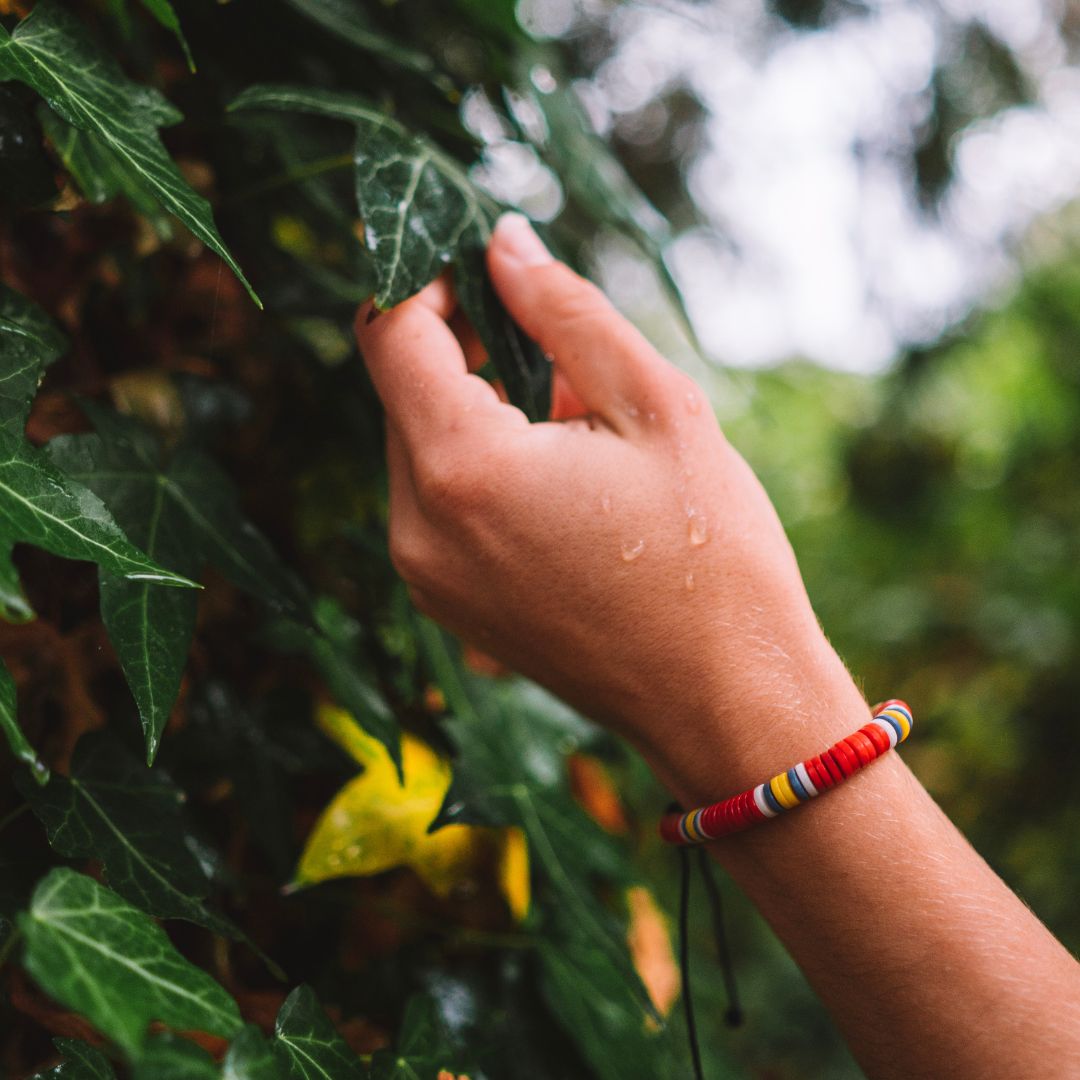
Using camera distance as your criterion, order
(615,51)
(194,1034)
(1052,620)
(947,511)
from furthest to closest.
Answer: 1. (947,511)
2. (1052,620)
3. (615,51)
4. (194,1034)

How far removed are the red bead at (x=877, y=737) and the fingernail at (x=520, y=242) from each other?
33cm

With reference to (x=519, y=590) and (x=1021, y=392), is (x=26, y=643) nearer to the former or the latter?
(x=519, y=590)

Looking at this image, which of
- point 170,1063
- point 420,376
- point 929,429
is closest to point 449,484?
point 420,376

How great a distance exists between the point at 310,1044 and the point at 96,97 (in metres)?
0.44

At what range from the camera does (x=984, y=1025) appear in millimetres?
371

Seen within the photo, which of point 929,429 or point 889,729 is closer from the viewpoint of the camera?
point 889,729

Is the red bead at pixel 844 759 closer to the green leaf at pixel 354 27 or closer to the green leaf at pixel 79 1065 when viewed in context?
the green leaf at pixel 79 1065

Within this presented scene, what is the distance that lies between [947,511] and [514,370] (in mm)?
4072

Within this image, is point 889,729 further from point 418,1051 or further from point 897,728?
point 418,1051

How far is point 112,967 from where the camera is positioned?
0.26 meters


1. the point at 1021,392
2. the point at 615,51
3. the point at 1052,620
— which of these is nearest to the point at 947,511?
the point at 1021,392

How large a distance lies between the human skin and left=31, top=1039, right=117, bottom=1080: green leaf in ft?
0.84

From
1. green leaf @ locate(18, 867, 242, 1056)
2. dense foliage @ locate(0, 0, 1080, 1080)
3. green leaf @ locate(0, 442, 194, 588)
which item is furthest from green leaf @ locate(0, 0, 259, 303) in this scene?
green leaf @ locate(18, 867, 242, 1056)

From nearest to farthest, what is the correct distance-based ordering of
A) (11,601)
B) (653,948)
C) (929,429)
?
(11,601)
(653,948)
(929,429)
